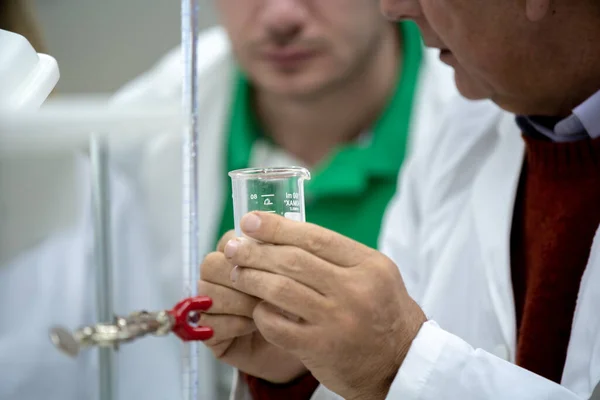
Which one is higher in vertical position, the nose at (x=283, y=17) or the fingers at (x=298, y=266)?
the nose at (x=283, y=17)

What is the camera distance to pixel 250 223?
780 millimetres

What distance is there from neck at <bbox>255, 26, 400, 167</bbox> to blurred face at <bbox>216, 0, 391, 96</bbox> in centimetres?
9

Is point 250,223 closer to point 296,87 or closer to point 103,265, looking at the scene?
point 103,265

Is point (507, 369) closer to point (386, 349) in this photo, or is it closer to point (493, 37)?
point (386, 349)

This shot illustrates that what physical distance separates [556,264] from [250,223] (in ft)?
1.54

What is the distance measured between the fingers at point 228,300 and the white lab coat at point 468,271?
0.16 meters

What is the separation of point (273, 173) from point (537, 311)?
1.47 ft

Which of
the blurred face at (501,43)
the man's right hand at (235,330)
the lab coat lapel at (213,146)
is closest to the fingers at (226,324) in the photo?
the man's right hand at (235,330)

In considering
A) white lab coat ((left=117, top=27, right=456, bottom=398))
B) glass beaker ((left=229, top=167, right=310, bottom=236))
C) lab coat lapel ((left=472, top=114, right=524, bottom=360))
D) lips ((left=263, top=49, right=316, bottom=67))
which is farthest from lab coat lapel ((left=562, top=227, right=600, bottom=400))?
lips ((left=263, top=49, right=316, bottom=67))

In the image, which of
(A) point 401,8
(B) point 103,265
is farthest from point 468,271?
(B) point 103,265

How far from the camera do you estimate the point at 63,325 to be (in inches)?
28.6

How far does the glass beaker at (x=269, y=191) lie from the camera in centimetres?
81

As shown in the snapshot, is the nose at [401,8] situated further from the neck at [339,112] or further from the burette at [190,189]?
the neck at [339,112]

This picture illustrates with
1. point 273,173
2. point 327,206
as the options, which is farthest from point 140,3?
point 327,206
